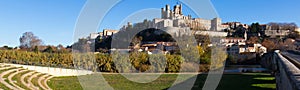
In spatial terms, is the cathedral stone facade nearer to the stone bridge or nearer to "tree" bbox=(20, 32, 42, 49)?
"tree" bbox=(20, 32, 42, 49)

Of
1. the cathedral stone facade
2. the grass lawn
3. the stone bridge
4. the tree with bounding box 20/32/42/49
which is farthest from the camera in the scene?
the cathedral stone facade

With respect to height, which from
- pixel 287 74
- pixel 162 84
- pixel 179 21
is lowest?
pixel 162 84

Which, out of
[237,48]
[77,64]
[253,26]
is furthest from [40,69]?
[253,26]

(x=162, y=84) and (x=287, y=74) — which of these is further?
(x=162, y=84)

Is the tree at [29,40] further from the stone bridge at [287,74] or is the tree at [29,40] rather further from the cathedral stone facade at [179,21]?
the stone bridge at [287,74]

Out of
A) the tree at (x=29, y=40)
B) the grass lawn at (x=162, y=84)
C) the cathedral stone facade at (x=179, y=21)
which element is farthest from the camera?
the cathedral stone facade at (x=179, y=21)

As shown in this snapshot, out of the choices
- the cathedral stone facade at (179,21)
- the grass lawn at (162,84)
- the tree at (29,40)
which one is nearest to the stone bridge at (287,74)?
the grass lawn at (162,84)

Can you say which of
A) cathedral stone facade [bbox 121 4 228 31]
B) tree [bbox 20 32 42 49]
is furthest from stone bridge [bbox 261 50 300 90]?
cathedral stone facade [bbox 121 4 228 31]

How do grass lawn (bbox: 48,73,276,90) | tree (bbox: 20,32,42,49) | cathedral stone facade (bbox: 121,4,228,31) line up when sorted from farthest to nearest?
cathedral stone facade (bbox: 121,4,228,31) < tree (bbox: 20,32,42,49) < grass lawn (bbox: 48,73,276,90)

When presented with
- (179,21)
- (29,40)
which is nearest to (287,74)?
(29,40)

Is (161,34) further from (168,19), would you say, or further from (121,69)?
(121,69)

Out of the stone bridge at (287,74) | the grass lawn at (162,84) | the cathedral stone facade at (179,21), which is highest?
the cathedral stone facade at (179,21)

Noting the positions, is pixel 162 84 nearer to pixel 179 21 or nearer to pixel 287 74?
pixel 287 74

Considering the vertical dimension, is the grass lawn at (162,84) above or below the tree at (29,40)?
below
